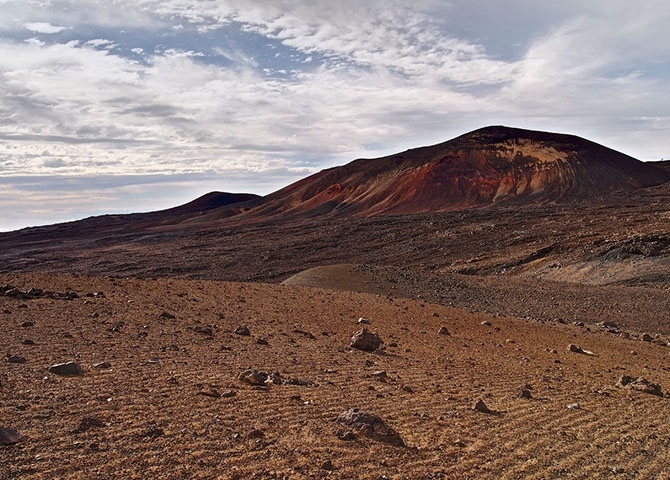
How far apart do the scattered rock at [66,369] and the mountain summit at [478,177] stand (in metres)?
54.2

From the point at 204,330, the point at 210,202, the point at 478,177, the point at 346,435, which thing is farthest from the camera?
the point at 210,202

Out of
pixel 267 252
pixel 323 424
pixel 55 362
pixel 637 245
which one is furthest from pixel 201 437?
pixel 267 252

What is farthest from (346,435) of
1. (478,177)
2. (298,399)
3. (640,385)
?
(478,177)

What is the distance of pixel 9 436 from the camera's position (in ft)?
14.0

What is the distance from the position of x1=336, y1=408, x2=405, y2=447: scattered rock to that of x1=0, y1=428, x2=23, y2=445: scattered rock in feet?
8.24

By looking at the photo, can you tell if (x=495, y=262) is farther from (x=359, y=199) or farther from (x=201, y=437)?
(x=359, y=199)

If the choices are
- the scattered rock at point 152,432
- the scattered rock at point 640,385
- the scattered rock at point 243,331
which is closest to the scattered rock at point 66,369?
the scattered rock at point 152,432

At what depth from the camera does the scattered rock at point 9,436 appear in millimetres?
4211

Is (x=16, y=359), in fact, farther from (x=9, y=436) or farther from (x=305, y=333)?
(x=305, y=333)

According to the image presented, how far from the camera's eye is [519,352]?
404 inches

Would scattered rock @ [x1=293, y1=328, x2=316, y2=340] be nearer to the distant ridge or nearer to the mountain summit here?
the mountain summit

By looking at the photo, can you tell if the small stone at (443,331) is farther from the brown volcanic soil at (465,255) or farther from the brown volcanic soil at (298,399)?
the brown volcanic soil at (465,255)

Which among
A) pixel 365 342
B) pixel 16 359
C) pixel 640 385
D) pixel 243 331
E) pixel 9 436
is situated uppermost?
pixel 16 359

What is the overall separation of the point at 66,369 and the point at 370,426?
314cm
